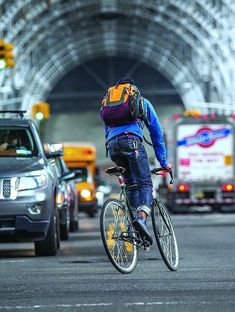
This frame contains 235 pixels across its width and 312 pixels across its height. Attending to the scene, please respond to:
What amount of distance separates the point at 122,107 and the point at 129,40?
97693mm

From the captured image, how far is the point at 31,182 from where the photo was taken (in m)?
15.8

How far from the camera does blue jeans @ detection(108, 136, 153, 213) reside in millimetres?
12625

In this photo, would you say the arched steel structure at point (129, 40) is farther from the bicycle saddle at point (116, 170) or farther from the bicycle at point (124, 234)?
the bicycle saddle at point (116, 170)

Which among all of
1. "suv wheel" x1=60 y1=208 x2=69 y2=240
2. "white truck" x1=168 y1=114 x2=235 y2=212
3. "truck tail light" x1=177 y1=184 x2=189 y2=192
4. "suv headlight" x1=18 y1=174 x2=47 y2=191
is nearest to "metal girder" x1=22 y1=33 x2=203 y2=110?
"white truck" x1=168 y1=114 x2=235 y2=212

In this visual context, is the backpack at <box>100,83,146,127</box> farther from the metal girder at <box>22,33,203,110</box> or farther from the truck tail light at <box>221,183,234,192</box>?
the metal girder at <box>22,33,203,110</box>

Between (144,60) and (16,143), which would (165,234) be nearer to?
(16,143)

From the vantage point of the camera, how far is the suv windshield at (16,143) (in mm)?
16438

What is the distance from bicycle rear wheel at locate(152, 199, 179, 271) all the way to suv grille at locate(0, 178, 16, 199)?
3.02m

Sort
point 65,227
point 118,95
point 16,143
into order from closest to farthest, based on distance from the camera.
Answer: point 118,95 → point 16,143 → point 65,227

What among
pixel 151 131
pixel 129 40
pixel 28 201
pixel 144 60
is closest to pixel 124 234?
pixel 151 131

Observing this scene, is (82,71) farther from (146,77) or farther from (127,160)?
(127,160)

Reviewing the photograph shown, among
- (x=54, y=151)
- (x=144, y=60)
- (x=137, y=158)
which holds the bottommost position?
(x=137, y=158)

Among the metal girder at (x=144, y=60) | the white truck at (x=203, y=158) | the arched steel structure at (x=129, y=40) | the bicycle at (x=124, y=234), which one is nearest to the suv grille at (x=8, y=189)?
the bicycle at (x=124, y=234)

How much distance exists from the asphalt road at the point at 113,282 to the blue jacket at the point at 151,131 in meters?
1.07
